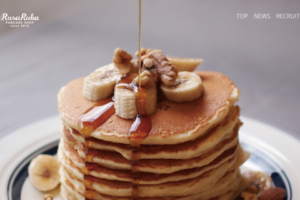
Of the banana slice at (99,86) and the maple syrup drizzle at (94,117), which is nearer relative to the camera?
the maple syrup drizzle at (94,117)

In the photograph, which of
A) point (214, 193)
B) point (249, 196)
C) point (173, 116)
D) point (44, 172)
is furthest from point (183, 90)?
point (44, 172)

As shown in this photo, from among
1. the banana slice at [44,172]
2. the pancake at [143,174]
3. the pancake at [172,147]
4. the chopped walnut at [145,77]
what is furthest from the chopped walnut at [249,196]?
the banana slice at [44,172]

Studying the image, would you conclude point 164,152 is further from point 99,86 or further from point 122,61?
point 122,61

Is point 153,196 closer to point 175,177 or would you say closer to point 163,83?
point 175,177

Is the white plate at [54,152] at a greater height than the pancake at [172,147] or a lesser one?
lesser

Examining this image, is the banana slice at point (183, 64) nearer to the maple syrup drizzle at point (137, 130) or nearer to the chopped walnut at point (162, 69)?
the chopped walnut at point (162, 69)

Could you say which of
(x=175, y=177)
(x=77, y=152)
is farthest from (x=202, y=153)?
(x=77, y=152)

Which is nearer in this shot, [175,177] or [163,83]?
[175,177]
